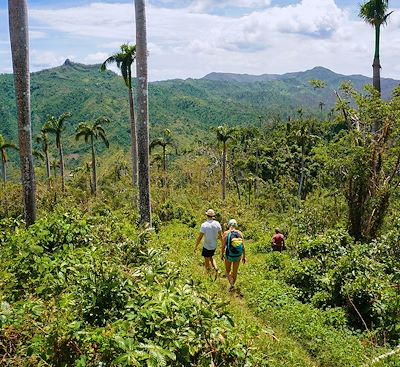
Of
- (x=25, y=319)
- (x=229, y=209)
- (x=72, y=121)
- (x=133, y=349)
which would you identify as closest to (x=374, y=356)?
(x=133, y=349)

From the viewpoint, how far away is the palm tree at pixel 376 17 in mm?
20359

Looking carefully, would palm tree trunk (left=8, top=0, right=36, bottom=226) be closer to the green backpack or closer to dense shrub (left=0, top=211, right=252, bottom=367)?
dense shrub (left=0, top=211, right=252, bottom=367)

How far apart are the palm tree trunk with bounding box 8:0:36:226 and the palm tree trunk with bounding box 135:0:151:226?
3362 mm

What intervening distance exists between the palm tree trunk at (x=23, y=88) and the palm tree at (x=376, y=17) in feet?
55.0

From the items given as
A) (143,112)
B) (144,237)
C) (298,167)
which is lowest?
(298,167)

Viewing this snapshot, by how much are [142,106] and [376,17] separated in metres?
14.8

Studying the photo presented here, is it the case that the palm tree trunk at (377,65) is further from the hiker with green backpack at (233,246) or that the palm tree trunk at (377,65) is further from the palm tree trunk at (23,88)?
the palm tree trunk at (23,88)

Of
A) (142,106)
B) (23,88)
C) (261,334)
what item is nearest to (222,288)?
(261,334)

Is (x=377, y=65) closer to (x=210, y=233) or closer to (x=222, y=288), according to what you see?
(x=210, y=233)

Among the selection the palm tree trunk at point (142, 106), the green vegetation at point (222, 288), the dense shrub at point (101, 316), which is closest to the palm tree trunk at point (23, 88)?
the green vegetation at point (222, 288)

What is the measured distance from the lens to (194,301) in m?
4.47

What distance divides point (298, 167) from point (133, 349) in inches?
2407

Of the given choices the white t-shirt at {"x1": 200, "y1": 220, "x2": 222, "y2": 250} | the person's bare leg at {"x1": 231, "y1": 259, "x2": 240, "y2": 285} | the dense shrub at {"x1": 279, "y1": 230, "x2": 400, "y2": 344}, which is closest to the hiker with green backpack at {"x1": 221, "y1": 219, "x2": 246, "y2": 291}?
the person's bare leg at {"x1": 231, "y1": 259, "x2": 240, "y2": 285}

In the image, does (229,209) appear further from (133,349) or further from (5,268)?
(133,349)
